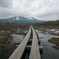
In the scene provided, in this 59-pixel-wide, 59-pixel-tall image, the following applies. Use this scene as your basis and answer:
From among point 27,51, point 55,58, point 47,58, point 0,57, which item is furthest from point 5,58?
point 55,58

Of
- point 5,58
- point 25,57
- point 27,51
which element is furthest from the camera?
point 27,51

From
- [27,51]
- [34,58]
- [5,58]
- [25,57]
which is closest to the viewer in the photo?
[34,58]

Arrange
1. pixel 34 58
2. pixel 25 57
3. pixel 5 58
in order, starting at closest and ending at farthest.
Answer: pixel 34 58, pixel 5 58, pixel 25 57

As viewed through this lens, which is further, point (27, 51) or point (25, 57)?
point (27, 51)

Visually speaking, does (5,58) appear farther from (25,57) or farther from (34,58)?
(34,58)

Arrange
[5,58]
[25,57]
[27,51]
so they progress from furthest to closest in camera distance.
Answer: [27,51]
[25,57]
[5,58]

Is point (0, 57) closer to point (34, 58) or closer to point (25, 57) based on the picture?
point (25, 57)

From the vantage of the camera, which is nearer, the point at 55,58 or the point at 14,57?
the point at 14,57

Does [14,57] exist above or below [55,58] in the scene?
above

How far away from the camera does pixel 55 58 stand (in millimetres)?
7676

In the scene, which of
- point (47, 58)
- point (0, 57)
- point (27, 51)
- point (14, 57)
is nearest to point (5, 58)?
point (0, 57)

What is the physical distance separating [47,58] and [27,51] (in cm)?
353

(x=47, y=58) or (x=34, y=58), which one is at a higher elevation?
(x=34, y=58)

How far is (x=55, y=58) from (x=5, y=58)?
7.18 meters
